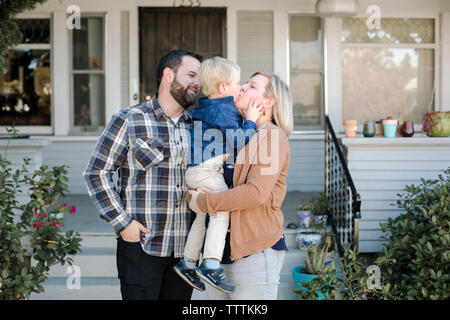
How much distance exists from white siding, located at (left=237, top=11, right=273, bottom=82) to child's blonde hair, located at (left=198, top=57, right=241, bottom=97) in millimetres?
4716

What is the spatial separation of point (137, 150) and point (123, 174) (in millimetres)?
150

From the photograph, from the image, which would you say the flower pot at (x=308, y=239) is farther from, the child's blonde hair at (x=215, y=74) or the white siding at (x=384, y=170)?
the child's blonde hair at (x=215, y=74)

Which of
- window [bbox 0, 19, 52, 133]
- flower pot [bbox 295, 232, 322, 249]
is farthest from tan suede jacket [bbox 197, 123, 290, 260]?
window [bbox 0, 19, 52, 133]

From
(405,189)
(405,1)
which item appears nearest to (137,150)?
(405,189)

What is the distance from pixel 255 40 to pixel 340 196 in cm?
282

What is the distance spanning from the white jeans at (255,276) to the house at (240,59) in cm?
493

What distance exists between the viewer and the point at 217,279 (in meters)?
2.30

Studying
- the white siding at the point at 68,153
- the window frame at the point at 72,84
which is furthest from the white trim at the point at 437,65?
the white siding at the point at 68,153

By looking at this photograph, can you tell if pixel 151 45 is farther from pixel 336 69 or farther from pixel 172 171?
pixel 172 171

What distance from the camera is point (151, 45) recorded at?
7.32 metres

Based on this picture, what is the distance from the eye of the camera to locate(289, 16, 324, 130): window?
729 cm

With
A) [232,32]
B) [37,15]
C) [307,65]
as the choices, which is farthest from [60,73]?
[307,65]

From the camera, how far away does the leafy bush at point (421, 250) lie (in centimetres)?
401

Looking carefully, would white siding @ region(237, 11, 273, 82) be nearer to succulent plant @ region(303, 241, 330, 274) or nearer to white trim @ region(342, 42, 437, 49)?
white trim @ region(342, 42, 437, 49)
